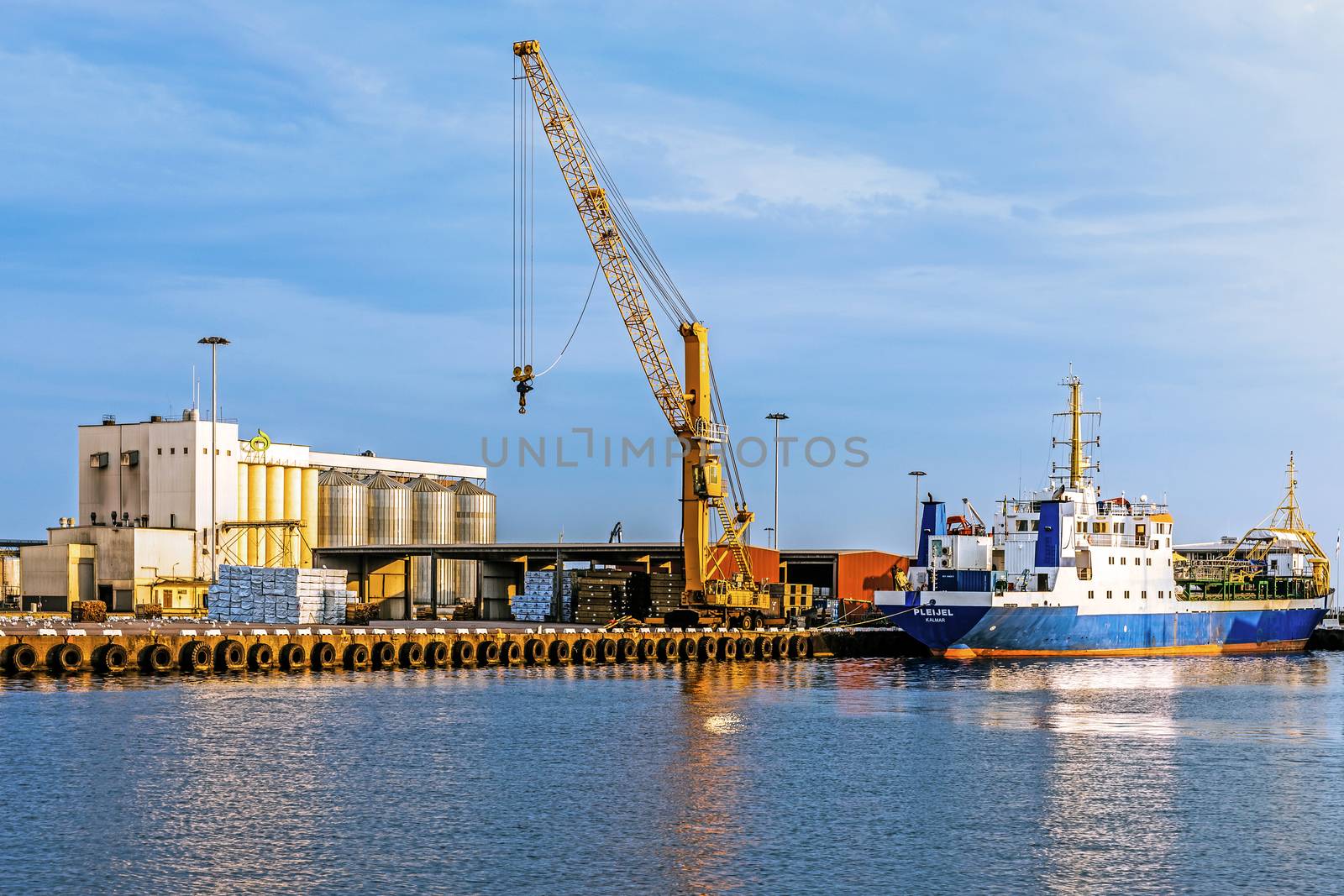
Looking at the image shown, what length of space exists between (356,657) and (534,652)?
1032cm

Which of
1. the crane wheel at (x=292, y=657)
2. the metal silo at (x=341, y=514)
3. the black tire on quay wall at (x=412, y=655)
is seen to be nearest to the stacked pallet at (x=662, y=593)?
the black tire on quay wall at (x=412, y=655)

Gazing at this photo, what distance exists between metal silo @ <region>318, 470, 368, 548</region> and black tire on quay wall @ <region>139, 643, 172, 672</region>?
66.6 metres

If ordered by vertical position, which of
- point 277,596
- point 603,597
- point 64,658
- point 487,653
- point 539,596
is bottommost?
point 487,653

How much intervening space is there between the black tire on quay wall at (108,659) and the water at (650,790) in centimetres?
345

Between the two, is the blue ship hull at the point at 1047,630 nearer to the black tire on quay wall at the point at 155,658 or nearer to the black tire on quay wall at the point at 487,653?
the black tire on quay wall at the point at 487,653

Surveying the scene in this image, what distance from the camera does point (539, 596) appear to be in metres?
102

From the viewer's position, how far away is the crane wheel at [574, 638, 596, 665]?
255 ft

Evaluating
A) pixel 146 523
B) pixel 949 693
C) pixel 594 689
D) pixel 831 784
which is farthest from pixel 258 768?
pixel 146 523

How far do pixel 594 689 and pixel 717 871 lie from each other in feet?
111

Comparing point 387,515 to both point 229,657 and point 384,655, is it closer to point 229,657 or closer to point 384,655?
point 384,655

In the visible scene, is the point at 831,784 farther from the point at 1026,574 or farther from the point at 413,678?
the point at 1026,574

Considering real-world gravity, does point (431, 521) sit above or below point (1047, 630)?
above

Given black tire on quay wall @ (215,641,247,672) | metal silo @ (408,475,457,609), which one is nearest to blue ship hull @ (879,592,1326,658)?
black tire on quay wall @ (215,641,247,672)

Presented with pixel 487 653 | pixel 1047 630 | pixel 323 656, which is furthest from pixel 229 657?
pixel 1047 630
